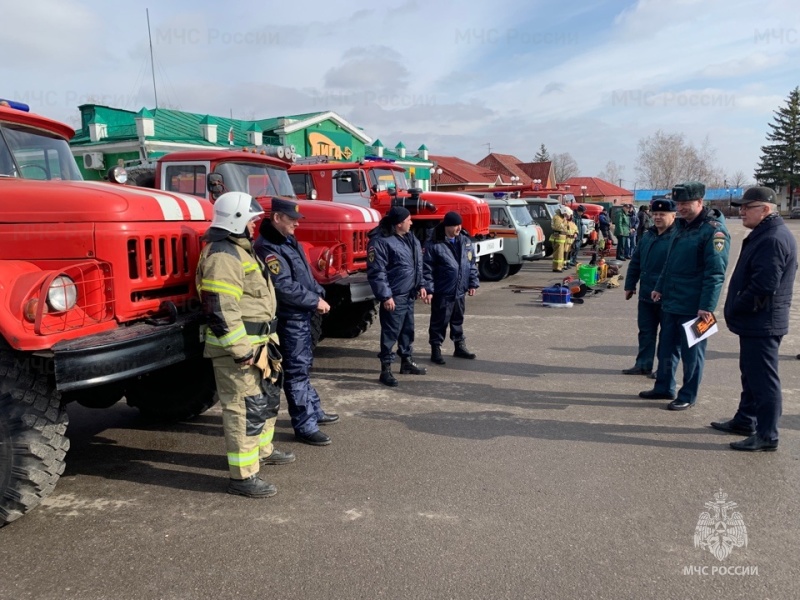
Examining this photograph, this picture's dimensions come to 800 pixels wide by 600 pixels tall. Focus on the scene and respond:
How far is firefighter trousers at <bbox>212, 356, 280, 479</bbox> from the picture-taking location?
351cm

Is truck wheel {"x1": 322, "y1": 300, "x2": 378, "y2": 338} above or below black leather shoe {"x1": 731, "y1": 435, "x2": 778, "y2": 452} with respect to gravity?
above

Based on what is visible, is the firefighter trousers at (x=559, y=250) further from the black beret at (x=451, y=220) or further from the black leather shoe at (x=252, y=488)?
the black leather shoe at (x=252, y=488)

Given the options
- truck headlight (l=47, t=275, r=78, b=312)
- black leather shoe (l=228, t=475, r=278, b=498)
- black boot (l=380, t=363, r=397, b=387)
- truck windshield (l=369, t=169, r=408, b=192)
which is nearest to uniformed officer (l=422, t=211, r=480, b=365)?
black boot (l=380, t=363, r=397, b=387)

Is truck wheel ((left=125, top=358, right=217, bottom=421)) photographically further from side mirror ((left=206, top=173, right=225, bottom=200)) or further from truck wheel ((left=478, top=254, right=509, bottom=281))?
truck wheel ((left=478, top=254, right=509, bottom=281))

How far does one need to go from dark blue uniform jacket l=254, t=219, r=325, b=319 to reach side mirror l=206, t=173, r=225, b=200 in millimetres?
1952

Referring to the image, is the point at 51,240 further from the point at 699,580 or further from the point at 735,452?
the point at 735,452

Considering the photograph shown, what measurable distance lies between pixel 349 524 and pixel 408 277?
3.06 metres

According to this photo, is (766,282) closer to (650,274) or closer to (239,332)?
(650,274)

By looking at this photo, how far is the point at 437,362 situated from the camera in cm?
666

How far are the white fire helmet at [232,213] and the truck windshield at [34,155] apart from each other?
1.64 meters

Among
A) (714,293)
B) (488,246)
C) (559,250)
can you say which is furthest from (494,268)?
(714,293)

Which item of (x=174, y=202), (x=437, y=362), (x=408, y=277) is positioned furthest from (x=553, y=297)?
(x=174, y=202)

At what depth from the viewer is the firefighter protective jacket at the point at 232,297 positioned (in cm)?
333

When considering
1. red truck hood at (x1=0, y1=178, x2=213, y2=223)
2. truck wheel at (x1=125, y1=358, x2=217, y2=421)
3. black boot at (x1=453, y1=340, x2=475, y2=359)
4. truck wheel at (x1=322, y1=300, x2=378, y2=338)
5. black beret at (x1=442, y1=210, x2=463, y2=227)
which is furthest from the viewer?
truck wheel at (x1=322, y1=300, x2=378, y2=338)
